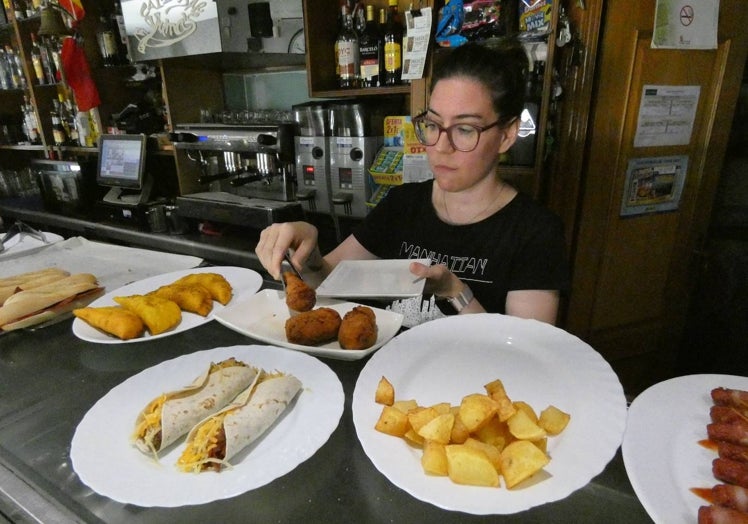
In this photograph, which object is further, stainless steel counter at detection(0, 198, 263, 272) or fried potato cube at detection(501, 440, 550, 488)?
stainless steel counter at detection(0, 198, 263, 272)

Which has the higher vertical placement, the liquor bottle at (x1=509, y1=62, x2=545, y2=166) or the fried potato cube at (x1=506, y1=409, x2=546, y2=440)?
the liquor bottle at (x1=509, y1=62, x2=545, y2=166)

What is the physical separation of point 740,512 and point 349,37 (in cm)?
211

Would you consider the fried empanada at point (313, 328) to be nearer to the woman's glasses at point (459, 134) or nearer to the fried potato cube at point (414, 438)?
the fried potato cube at point (414, 438)

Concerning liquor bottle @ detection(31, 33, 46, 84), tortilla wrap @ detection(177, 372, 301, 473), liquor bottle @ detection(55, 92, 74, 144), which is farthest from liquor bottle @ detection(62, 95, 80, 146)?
tortilla wrap @ detection(177, 372, 301, 473)

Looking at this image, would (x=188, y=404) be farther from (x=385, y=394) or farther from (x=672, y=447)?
(x=672, y=447)

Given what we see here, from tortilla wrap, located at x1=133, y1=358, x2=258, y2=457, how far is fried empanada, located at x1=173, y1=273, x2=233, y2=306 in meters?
0.33

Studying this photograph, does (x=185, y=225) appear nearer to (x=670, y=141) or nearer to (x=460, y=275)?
(x=460, y=275)

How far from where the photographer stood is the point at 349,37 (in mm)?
2035

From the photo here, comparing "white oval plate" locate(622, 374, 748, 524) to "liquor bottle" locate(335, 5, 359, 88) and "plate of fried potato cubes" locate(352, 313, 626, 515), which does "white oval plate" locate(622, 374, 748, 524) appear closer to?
"plate of fried potato cubes" locate(352, 313, 626, 515)

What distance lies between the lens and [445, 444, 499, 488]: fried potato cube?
53 cm

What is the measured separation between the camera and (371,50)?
1965 millimetres

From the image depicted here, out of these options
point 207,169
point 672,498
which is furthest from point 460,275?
point 207,169

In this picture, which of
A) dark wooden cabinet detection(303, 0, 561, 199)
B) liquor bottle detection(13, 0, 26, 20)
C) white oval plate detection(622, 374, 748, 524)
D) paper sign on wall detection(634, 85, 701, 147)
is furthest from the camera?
liquor bottle detection(13, 0, 26, 20)

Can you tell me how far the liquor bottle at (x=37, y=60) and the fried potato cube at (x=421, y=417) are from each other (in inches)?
146
